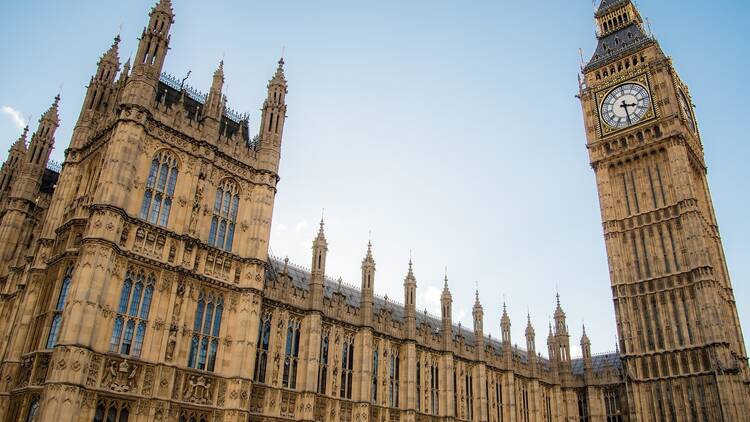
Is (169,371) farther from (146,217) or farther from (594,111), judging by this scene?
(594,111)

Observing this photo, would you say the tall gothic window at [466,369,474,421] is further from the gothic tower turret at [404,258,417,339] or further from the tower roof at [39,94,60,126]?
the tower roof at [39,94,60,126]

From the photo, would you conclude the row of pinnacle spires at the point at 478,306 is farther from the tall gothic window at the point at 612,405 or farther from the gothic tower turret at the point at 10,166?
the gothic tower turret at the point at 10,166

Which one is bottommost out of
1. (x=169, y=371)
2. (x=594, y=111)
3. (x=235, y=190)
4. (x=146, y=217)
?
(x=169, y=371)

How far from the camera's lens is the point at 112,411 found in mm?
24953

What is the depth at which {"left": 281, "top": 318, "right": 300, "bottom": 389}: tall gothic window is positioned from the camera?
107 feet

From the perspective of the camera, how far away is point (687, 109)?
210 feet

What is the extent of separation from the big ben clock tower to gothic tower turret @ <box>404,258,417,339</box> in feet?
80.0

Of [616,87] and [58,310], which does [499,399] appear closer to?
[58,310]

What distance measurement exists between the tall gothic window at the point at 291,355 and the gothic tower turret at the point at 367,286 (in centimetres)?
517

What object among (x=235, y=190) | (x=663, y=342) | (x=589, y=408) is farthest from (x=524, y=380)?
(x=235, y=190)

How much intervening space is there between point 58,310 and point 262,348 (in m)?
10.3

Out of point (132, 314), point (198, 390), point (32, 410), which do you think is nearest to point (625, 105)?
point (198, 390)

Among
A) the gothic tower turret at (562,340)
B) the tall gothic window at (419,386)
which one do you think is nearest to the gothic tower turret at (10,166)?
the tall gothic window at (419,386)

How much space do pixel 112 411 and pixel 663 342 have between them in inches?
1807
